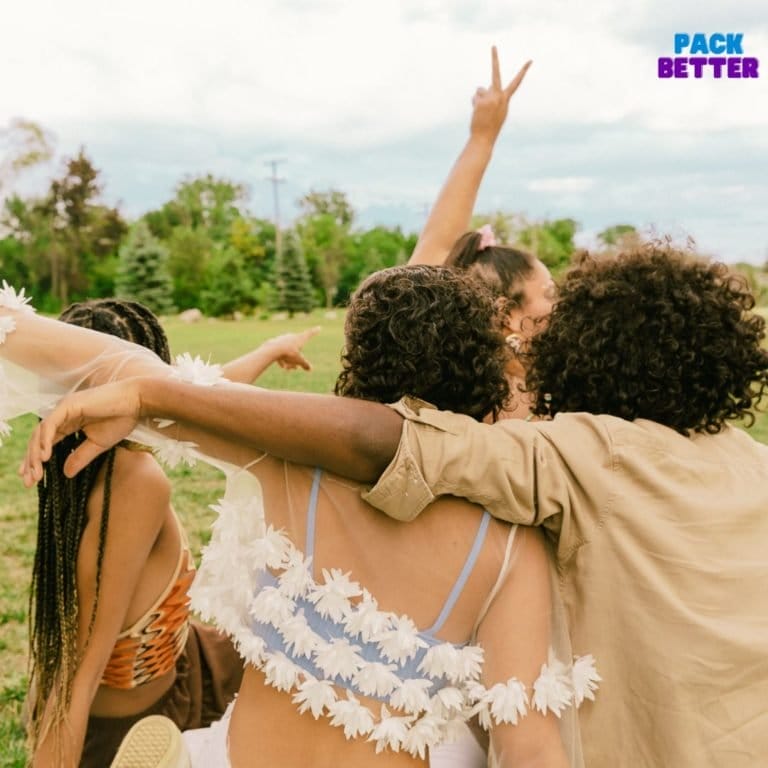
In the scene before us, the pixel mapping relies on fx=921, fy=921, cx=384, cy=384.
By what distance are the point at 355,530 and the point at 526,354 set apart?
0.53 meters

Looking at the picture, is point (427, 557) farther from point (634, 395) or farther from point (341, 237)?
point (341, 237)

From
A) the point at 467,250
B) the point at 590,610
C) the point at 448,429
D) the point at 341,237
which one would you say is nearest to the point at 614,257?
the point at 448,429

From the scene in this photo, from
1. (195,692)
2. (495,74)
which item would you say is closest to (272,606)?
(195,692)

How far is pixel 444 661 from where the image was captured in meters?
1.70

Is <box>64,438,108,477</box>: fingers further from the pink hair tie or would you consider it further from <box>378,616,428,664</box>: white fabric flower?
the pink hair tie

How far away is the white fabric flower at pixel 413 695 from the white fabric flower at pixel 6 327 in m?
1.09

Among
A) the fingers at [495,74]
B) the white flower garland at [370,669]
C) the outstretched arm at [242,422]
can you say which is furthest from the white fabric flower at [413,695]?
the fingers at [495,74]

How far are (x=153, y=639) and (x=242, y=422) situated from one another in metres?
1.13

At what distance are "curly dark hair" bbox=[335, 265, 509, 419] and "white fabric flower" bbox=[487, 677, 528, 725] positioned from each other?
51 centimetres

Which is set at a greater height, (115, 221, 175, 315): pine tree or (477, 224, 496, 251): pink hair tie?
(477, 224, 496, 251): pink hair tie

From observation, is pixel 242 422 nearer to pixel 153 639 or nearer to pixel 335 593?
pixel 335 593

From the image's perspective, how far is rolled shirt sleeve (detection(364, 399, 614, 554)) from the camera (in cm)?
158

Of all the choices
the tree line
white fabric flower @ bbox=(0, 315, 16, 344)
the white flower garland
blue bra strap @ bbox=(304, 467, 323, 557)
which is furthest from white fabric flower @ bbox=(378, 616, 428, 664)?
the tree line

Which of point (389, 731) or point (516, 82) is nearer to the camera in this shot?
point (389, 731)
